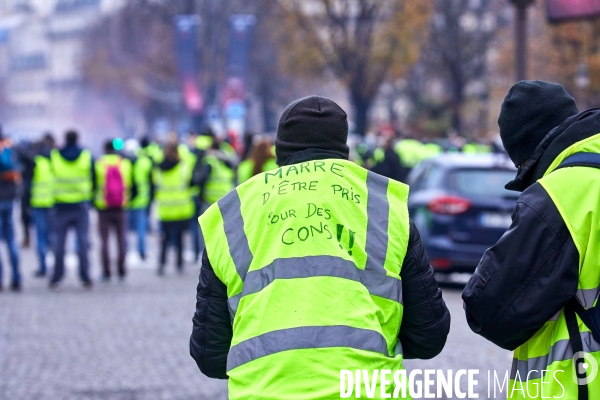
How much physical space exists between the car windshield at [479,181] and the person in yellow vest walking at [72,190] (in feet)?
14.3

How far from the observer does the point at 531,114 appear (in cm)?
359

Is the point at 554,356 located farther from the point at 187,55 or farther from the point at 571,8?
the point at 187,55

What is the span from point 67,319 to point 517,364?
→ 877 centimetres

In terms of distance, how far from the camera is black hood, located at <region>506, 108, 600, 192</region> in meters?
3.41

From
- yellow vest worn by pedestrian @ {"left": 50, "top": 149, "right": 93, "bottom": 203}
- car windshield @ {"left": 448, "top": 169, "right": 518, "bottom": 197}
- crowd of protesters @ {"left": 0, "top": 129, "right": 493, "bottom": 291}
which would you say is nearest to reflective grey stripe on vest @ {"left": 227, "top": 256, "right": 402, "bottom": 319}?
car windshield @ {"left": 448, "top": 169, "right": 518, "bottom": 197}

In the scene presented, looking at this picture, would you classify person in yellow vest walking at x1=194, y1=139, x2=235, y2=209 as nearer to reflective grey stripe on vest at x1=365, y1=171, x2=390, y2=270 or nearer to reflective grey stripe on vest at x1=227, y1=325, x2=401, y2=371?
reflective grey stripe on vest at x1=365, y1=171, x2=390, y2=270

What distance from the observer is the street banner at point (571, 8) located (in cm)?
1304

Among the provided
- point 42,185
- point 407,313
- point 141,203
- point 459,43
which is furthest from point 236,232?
point 459,43

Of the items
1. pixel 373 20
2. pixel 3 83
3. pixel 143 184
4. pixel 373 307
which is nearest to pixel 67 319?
pixel 143 184

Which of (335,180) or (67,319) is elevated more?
(335,180)

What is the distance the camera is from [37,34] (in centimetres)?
15650

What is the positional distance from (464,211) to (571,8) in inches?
101

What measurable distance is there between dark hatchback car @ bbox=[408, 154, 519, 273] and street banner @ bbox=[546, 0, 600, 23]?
1.77 metres

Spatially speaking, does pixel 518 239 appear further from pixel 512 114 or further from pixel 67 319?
pixel 67 319
